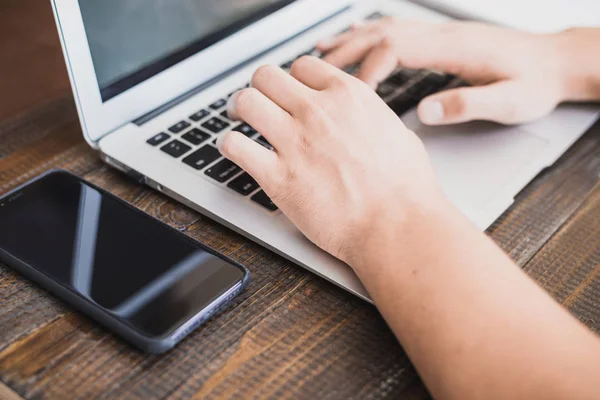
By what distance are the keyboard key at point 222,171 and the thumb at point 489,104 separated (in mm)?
193

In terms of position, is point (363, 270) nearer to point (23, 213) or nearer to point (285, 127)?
point (285, 127)

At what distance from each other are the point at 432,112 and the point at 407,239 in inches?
7.9

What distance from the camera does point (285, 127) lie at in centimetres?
59

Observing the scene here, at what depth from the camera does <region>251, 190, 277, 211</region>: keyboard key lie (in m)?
0.59

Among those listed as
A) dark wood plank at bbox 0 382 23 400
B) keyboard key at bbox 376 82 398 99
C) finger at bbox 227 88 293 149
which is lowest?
dark wood plank at bbox 0 382 23 400

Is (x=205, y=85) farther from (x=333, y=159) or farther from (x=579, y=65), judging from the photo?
(x=579, y=65)

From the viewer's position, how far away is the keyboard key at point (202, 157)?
2.08 feet

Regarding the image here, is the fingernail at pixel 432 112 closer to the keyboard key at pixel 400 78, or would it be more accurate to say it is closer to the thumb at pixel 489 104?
the thumb at pixel 489 104

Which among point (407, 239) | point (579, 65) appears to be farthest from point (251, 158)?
point (579, 65)

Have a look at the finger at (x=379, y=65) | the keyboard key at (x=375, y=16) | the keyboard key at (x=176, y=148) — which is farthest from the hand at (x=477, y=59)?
the keyboard key at (x=176, y=148)

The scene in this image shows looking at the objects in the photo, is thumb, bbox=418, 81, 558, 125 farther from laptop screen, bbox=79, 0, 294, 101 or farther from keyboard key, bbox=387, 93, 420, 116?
laptop screen, bbox=79, 0, 294, 101

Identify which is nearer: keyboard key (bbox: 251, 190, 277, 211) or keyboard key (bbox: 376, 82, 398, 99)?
keyboard key (bbox: 251, 190, 277, 211)

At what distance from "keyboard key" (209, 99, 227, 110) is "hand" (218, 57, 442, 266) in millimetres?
96

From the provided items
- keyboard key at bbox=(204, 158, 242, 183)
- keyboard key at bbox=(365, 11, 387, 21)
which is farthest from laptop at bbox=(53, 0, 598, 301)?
keyboard key at bbox=(365, 11, 387, 21)
